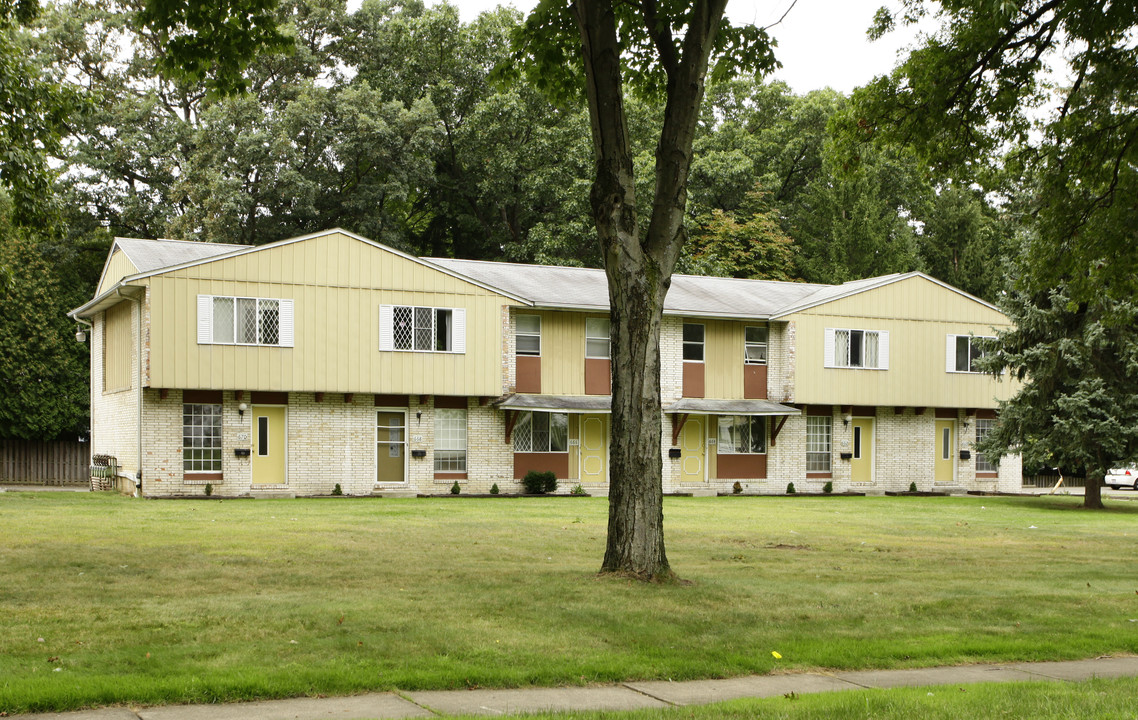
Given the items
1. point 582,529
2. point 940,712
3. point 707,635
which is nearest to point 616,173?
point 707,635

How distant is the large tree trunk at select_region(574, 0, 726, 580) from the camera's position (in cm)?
1155

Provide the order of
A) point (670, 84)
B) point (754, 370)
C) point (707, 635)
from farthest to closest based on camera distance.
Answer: point (754, 370) → point (670, 84) → point (707, 635)

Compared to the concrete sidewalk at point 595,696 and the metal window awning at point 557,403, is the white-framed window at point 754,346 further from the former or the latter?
the concrete sidewalk at point 595,696

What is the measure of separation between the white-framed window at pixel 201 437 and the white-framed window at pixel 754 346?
51.1 ft

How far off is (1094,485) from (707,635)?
24775 millimetres

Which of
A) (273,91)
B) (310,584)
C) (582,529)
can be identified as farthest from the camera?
→ (273,91)

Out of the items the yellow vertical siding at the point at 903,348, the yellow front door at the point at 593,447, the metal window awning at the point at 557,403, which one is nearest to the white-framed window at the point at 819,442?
the yellow vertical siding at the point at 903,348

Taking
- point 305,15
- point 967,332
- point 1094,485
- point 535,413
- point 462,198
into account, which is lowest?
point 1094,485

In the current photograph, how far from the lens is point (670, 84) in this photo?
11969 millimetres

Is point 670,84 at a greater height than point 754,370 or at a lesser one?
greater

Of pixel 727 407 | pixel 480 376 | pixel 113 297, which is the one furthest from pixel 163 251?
pixel 727 407

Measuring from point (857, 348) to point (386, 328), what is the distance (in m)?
14.8

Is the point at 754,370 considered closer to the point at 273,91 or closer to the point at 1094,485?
the point at 1094,485

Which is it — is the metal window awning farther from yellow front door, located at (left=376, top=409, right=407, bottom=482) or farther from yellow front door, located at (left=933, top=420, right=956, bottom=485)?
yellow front door, located at (left=933, top=420, right=956, bottom=485)
